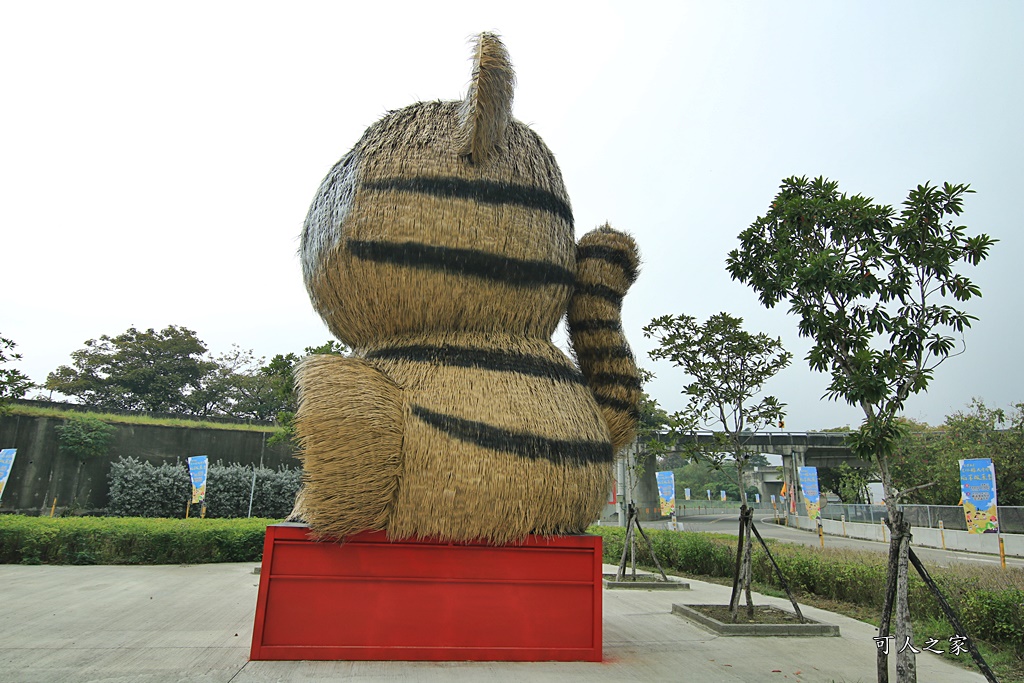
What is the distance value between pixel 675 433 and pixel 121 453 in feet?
67.7

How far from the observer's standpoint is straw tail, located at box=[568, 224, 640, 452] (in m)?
5.24

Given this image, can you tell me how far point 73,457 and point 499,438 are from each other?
2145 centimetres

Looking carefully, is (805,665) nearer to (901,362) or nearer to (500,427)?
(901,362)

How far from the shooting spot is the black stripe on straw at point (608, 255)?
17.5 feet

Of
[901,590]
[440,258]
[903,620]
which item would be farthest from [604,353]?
[903,620]

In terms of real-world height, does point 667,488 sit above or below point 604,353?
below

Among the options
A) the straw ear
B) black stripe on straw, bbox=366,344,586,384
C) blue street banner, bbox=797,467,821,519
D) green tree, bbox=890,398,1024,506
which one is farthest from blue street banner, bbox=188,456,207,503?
green tree, bbox=890,398,1024,506

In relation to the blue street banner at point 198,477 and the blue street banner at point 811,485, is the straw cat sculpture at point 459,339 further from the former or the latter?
the blue street banner at point 811,485

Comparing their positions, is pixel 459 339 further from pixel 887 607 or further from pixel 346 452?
pixel 887 607


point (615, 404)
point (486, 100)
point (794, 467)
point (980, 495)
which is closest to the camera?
point (486, 100)

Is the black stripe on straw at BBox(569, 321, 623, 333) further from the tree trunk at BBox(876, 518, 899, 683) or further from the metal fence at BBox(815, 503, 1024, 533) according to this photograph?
the metal fence at BBox(815, 503, 1024, 533)

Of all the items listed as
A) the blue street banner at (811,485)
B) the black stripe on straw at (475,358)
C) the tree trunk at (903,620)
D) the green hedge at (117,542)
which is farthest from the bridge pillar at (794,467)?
the black stripe on straw at (475,358)

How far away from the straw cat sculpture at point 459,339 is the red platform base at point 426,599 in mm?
206

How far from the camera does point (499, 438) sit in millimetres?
4309
